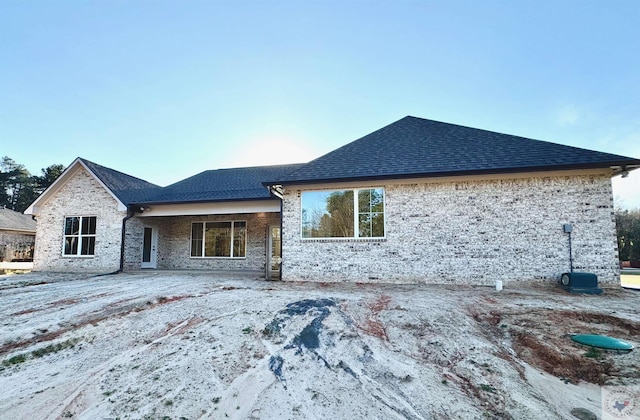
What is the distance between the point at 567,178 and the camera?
8.66 meters

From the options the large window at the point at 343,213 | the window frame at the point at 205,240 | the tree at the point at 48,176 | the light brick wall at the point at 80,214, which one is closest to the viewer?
the large window at the point at 343,213

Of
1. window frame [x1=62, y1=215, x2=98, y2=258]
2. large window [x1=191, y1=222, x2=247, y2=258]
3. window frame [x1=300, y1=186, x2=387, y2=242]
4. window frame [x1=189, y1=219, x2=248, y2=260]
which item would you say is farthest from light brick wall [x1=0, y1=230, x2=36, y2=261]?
window frame [x1=300, y1=186, x2=387, y2=242]

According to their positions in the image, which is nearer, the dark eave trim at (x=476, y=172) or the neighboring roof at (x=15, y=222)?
the dark eave trim at (x=476, y=172)

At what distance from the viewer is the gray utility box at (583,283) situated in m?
7.70

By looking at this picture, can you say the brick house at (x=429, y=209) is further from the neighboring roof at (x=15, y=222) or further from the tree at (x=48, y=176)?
the tree at (x=48, y=176)

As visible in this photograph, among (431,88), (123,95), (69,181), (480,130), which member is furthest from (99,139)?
(480,130)

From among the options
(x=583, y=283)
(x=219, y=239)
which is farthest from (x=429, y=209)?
(x=219, y=239)

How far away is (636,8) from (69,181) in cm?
2230

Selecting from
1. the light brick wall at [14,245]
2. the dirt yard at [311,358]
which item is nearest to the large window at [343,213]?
the dirt yard at [311,358]

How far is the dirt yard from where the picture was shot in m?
2.91

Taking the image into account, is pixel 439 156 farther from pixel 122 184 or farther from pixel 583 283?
pixel 122 184

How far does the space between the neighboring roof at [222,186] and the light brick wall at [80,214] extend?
1861 millimetres

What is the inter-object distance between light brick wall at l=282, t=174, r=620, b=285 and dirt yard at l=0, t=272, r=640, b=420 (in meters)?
1.68

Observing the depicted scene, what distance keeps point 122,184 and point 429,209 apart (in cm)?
1477
